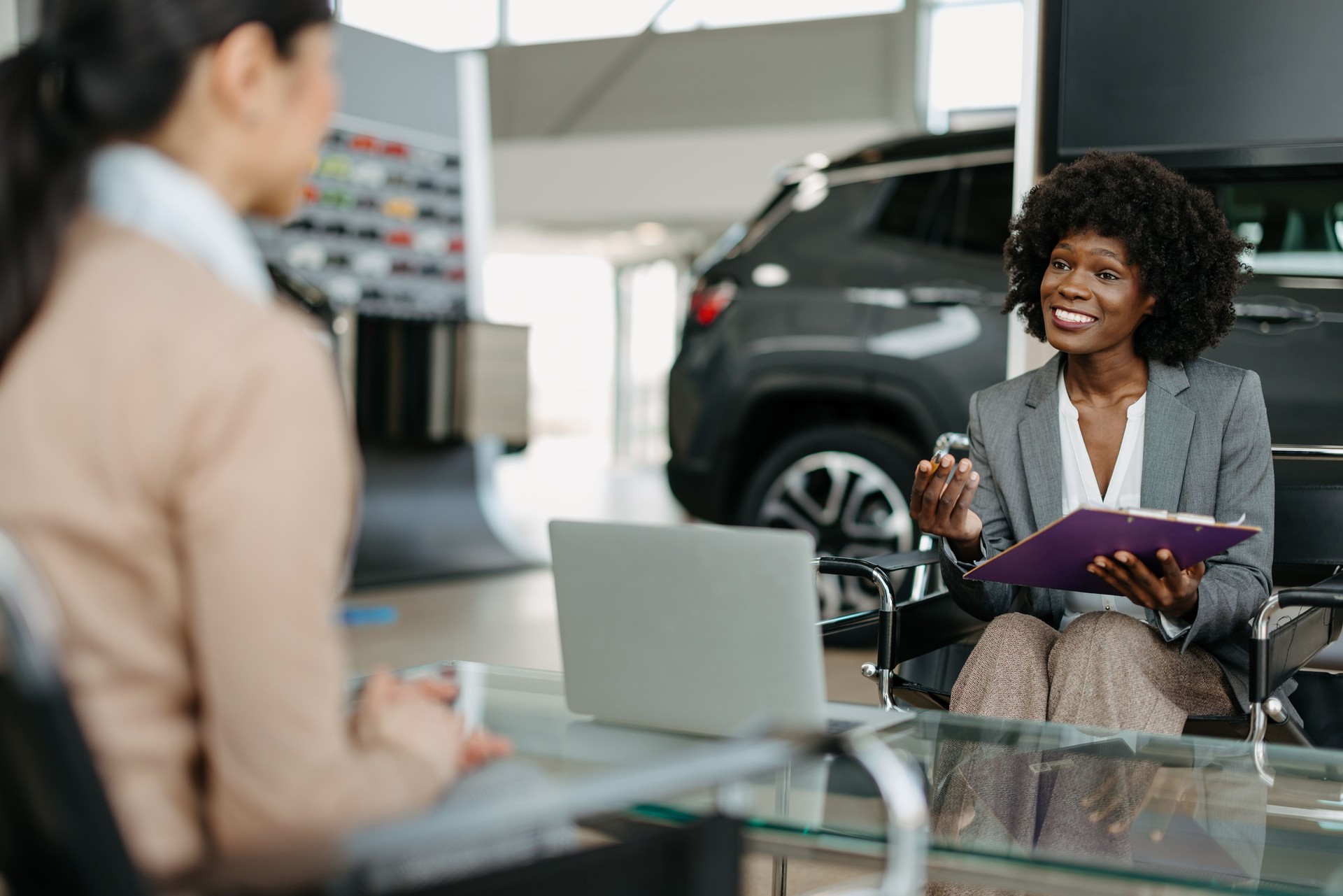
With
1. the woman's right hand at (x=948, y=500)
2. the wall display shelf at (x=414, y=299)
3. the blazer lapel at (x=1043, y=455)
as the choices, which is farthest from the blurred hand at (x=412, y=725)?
the wall display shelf at (x=414, y=299)

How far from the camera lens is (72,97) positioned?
926mm

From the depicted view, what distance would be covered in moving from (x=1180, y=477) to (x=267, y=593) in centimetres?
169

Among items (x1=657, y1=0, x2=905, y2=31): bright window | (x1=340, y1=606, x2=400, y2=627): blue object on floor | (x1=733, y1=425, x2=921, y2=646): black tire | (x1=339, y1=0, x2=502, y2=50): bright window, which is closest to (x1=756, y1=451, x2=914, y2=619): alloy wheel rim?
(x1=733, y1=425, x2=921, y2=646): black tire

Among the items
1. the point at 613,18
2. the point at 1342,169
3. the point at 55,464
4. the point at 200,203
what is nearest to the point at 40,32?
the point at 200,203

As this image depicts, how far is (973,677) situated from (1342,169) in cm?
139

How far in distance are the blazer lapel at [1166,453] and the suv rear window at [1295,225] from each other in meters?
1.24

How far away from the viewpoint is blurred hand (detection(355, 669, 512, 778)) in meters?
0.98

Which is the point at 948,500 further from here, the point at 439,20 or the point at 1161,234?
the point at 439,20

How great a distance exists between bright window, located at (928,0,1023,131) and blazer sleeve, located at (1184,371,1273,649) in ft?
24.5

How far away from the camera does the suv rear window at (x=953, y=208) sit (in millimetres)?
3914

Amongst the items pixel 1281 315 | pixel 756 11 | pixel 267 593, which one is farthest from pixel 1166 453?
pixel 756 11

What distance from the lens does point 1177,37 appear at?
2645 millimetres

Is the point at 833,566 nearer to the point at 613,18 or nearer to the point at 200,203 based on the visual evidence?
the point at 200,203

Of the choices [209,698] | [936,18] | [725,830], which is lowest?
[725,830]
